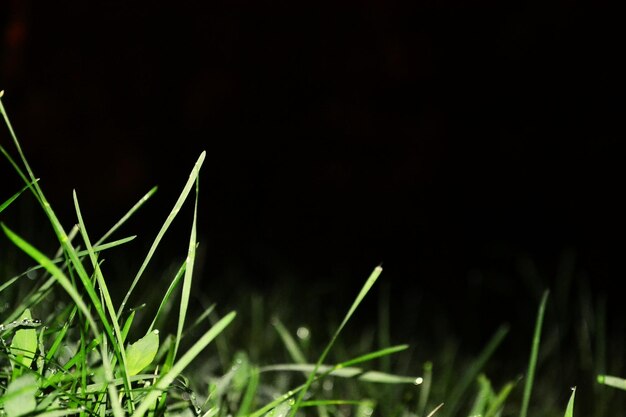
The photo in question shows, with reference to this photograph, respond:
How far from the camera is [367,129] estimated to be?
6.84 feet

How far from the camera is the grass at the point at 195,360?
0.46 metres

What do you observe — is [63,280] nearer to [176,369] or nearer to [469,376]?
[176,369]

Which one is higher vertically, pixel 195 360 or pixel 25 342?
pixel 25 342

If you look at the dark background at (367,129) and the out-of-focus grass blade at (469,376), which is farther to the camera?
the dark background at (367,129)

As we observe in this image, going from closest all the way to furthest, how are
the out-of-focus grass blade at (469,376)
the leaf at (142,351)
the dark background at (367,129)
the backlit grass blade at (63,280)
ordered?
the backlit grass blade at (63,280)
the leaf at (142,351)
the out-of-focus grass blade at (469,376)
the dark background at (367,129)

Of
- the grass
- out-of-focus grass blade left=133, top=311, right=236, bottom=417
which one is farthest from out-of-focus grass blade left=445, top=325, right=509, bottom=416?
out-of-focus grass blade left=133, top=311, right=236, bottom=417

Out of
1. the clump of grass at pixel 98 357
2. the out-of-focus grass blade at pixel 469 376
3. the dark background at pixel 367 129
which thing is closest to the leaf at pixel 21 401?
the clump of grass at pixel 98 357

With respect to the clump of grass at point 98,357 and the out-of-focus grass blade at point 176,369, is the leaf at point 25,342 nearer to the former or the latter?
the clump of grass at point 98,357

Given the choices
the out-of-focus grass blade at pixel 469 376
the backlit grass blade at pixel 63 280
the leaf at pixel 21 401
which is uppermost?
the backlit grass blade at pixel 63 280

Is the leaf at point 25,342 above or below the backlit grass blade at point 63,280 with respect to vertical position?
below

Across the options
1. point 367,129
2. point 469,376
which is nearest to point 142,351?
point 469,376

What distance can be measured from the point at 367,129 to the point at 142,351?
1.66 metres

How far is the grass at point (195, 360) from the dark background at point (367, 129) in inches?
21.5

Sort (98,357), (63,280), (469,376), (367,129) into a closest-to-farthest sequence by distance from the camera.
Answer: (63,280) < (98,357) < (469,376) < (367,129)
